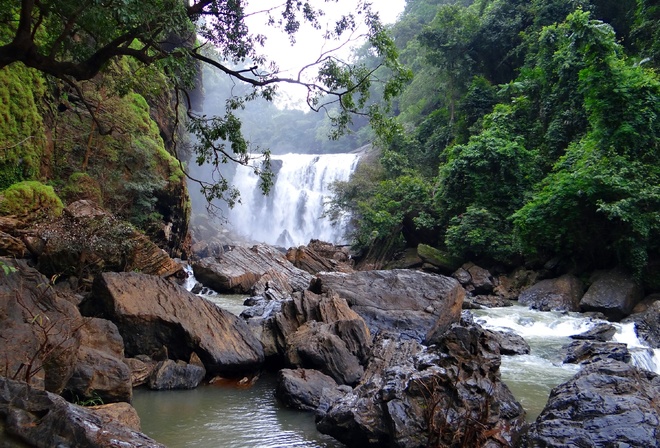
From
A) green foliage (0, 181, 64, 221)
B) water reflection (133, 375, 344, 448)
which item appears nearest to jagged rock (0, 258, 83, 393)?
water reflection (133, 375, 344, 448)

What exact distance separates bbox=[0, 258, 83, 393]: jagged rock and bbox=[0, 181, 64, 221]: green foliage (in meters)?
6.01

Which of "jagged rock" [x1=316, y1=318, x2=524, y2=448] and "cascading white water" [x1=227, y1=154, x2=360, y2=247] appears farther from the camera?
"cascading white water" [x1=227, y1=154, x2=360, y2=247]

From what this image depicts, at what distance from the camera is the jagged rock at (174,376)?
21.9 feet

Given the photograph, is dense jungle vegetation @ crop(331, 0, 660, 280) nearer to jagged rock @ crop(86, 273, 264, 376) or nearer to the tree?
the tree

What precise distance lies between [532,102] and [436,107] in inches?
490

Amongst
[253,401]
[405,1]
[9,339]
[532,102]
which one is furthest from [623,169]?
[405,1]

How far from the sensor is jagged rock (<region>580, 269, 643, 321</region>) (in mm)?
14180

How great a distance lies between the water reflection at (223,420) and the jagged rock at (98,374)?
17.9 inches

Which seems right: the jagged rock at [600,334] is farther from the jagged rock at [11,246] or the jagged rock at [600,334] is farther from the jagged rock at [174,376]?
the jagged rock at [11,246]

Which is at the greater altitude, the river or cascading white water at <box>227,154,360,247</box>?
cascading white water at <box>227,154,360,247</box>

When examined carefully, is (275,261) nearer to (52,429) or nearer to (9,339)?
(9,339)

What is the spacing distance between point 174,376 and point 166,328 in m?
0.90

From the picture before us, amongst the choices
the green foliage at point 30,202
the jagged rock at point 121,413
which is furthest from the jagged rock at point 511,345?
the green foliage at point 30,202

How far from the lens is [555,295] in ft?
53.0
